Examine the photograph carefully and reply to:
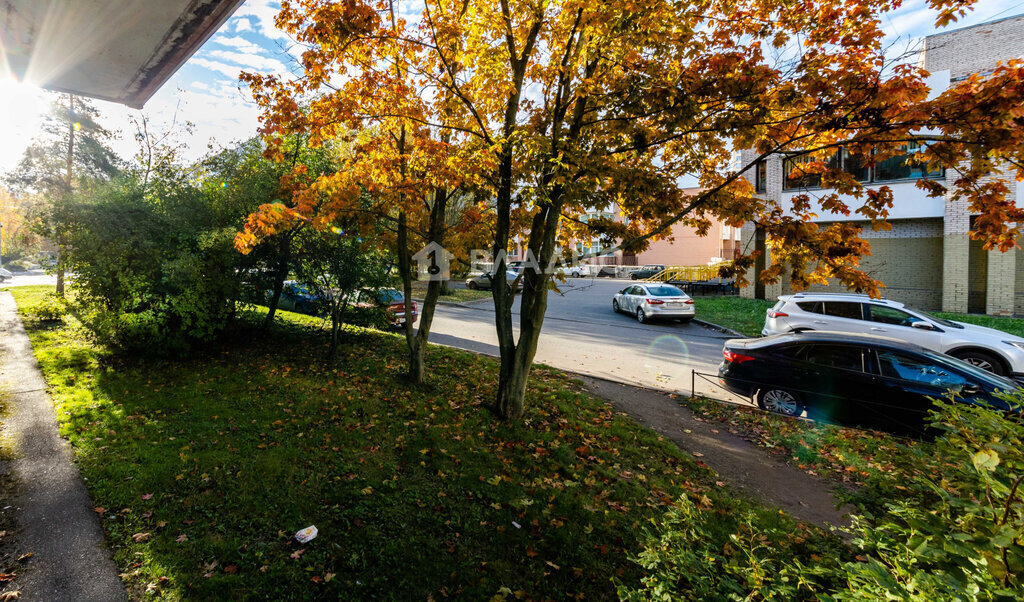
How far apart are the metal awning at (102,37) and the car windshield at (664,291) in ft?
55.7

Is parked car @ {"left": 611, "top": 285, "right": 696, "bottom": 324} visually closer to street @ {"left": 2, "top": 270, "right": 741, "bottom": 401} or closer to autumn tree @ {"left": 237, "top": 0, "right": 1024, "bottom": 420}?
street @ {"left": 2, "top": 270, "right": 741, "bottom": 401}

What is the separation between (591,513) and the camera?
4.37 meters

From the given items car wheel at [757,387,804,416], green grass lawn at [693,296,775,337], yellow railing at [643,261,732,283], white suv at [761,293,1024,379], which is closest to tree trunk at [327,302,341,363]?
car wheel at [757,387,804,416]

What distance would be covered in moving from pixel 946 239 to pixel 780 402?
17685 mm

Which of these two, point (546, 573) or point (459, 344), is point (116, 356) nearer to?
point (459, 344)

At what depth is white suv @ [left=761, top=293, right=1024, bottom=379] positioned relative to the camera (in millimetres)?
9031

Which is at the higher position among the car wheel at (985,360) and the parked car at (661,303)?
the parked car at (661,303)

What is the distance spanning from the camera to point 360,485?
4594 mm

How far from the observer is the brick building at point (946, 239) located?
17062 mm

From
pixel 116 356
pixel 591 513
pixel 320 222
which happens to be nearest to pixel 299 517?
pixel 591 513

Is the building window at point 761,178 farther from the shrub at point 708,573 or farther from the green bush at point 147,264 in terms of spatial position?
the green bush at point 147,264

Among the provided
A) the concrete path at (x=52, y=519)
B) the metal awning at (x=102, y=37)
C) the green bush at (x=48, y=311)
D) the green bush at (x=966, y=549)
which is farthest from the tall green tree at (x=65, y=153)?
the green bush at (x=966, y=549)

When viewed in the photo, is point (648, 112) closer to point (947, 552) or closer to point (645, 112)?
point (645, 112)

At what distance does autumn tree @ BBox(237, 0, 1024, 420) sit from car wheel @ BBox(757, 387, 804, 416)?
10.1 ft
